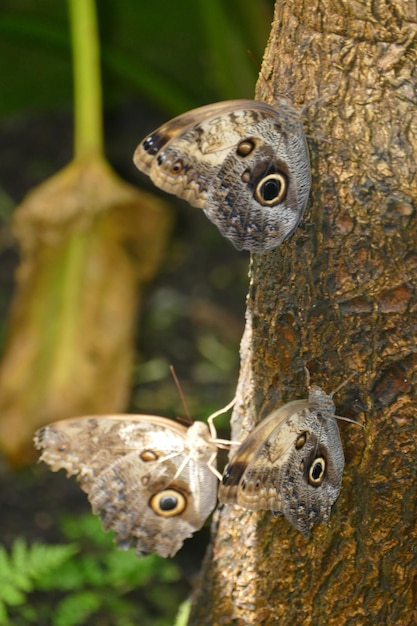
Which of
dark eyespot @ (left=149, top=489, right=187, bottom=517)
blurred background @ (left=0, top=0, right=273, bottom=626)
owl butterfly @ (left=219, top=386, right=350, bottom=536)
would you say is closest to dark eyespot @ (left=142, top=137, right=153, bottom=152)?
owl butterfly @ (left=219, top=386, right=350, bottom=536)

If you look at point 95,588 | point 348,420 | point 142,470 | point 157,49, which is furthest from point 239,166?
point 157,49

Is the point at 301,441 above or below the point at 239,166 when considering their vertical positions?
below

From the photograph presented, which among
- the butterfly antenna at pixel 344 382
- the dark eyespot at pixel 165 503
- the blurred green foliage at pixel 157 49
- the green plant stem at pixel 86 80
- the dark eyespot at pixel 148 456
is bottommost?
the dark eyespot at pixel 165 503

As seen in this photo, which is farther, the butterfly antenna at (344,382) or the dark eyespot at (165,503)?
the dark eyespot at (165,503)

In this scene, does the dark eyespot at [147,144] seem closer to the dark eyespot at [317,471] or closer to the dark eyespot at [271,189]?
the dark eyespot at [271,189]

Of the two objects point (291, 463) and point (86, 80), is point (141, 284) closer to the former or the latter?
point (86, 80)

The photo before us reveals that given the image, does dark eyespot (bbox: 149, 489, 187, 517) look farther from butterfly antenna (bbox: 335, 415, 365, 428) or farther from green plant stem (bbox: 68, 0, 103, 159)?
green plant stem (bbox: 68, 0, 103, 159)

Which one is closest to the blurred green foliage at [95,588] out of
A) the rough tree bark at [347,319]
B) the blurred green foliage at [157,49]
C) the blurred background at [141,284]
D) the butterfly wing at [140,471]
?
the blurred background at [141,284]

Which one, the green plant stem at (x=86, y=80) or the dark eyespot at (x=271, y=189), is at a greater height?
the green plant stem at (x=86, y=80)
